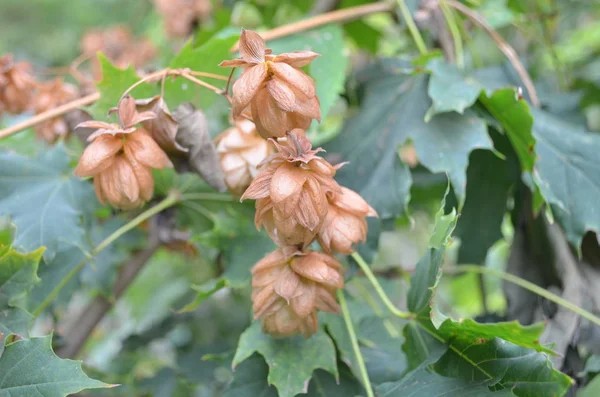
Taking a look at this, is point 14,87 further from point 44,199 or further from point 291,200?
point 291,200

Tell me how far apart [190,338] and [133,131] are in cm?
93

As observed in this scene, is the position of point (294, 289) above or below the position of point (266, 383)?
above

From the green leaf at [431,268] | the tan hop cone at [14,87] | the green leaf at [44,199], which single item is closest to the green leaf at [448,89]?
the green leaf at [431,268]

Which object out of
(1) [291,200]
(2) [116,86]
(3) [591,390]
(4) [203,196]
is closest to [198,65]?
(2) [116,86]

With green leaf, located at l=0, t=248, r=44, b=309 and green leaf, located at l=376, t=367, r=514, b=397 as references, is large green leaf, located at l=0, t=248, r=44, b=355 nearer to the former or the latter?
green leaf, located at l=0, t=248, r=44, b=309

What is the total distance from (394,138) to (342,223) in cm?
35

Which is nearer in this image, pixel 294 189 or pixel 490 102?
pixel 294 189

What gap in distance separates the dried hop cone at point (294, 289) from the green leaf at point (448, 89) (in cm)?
33

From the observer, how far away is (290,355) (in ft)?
2.44

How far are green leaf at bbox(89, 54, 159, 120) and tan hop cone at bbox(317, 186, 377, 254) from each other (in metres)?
0.35

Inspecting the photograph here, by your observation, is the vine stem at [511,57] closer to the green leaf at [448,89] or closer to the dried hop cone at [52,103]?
the green leaf at [448,89]

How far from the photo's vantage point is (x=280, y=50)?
1050 millimetres

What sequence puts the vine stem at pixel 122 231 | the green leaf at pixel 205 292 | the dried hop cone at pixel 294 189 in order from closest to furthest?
the dried hop cone at pixel 294 189
the green leaf at pixel 205 292
the vine stem at pixel 122 231

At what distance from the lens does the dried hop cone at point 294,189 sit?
590 millimetres
